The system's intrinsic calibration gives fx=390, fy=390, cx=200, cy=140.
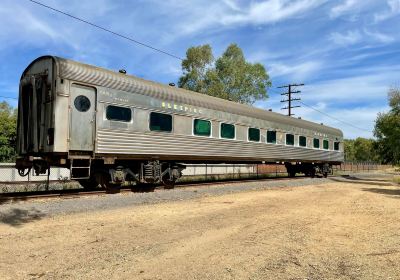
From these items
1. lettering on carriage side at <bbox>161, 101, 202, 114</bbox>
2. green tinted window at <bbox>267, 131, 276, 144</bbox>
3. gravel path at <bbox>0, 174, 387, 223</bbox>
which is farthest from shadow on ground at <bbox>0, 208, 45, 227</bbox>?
green tinted window at <bbox>267, 131, 276, 144</bbox>

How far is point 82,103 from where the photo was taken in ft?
37.7

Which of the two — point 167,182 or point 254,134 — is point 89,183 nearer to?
point 167,182

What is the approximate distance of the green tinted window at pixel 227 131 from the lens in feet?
55.7

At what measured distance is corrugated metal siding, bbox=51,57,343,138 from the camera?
11.4 m

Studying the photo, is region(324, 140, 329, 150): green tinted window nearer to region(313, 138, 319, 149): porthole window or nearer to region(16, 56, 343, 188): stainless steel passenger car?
region(313, 138, 319, 149): porthole window

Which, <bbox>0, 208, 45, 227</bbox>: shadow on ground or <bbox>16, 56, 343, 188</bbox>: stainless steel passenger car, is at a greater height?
<bbox>16, 56, 343, 188</bbox>: stainless steel passenger car

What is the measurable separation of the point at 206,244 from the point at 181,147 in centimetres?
843

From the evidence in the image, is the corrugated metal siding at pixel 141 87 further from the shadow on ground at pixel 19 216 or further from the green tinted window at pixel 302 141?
the green tinted window at pixel 302 141

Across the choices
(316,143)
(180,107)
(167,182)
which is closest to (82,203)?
(167,182)

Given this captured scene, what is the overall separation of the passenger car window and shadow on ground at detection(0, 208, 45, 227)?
4005 millimetres

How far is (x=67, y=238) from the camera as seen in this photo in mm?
6812

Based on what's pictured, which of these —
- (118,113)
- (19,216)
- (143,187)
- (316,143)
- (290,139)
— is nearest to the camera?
(19,216)

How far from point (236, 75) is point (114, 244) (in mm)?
46396

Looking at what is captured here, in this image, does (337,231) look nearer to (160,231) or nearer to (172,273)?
(160,231)
